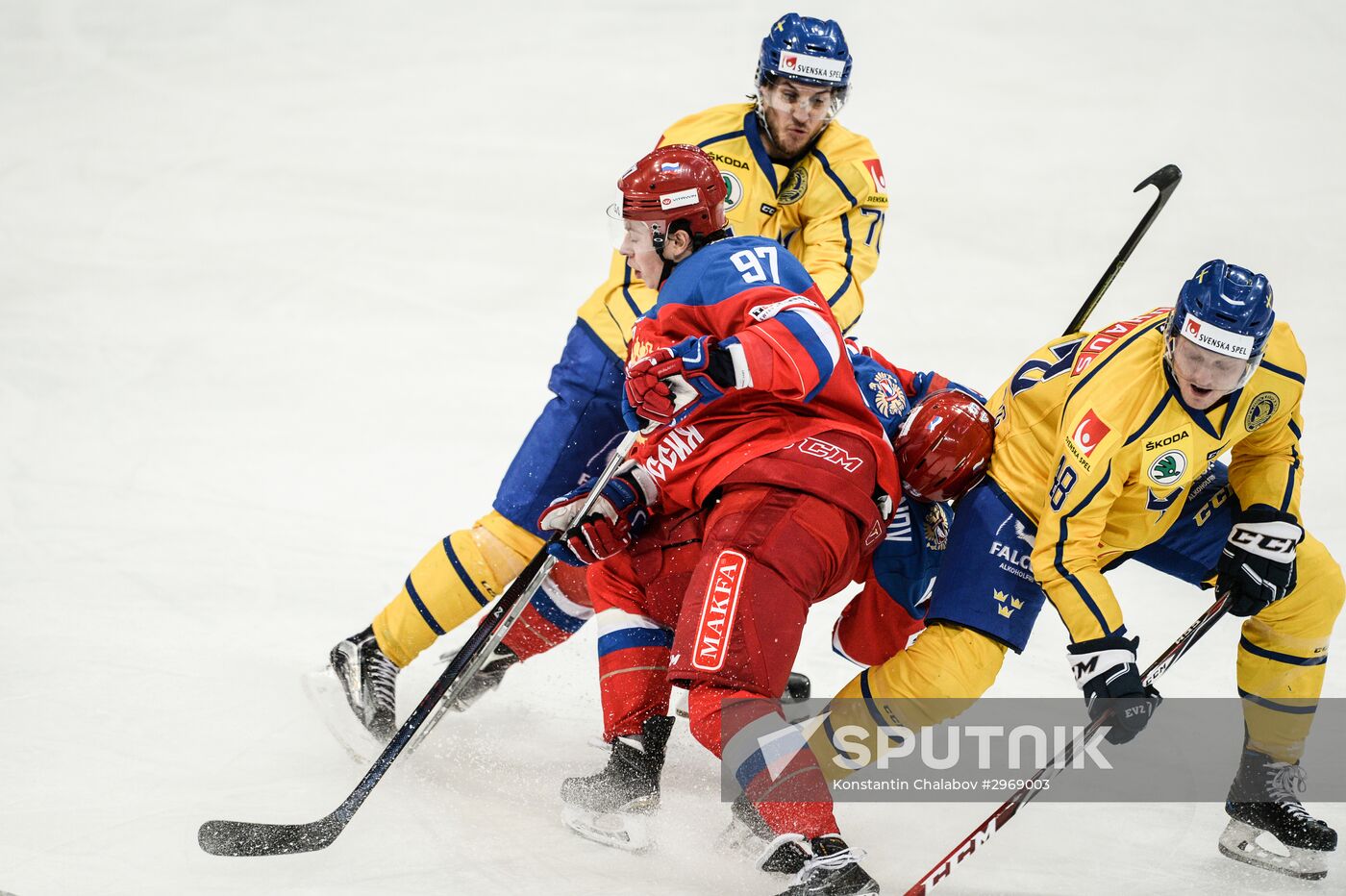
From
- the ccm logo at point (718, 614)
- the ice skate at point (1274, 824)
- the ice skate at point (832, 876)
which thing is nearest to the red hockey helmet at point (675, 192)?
the ccm logo at point (718, 614)

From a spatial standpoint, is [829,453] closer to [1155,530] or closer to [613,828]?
[1155,530]

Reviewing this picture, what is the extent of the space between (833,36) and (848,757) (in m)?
1.71

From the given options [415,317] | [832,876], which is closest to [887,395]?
[832,876]

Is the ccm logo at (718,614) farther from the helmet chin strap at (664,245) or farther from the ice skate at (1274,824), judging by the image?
the ice skate at (1274,824)

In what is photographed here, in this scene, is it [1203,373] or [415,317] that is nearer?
[1203,373]

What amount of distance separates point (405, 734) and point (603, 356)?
1.01m

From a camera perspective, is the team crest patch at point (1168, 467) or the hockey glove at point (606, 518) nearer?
the team crest patch at point (1168, 467)

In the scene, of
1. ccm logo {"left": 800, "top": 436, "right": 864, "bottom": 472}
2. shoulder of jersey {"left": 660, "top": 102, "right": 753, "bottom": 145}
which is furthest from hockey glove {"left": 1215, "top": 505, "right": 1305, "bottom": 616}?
shoulder of jersey {"left": 660, "top": 102, "right": 753, "bottom": 145}

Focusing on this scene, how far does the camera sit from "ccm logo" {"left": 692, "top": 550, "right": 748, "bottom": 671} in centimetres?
264

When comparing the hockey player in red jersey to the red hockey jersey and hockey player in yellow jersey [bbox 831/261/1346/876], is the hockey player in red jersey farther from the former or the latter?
hockey player in yellow jersey [bbox 831/261/1346/876]

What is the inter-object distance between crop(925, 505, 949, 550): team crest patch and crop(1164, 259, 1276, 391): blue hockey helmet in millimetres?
733

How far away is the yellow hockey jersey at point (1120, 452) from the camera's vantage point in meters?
2.81

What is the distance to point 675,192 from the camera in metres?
2.93

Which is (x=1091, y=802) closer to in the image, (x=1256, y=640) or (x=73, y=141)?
(x=1256, y=640)
